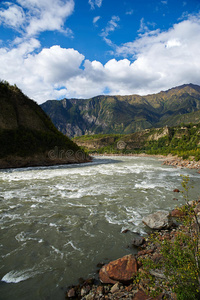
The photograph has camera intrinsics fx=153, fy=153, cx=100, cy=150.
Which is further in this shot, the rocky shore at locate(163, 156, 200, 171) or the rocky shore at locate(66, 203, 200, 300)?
the rocky shore at locate(163, 156, 200, 171)

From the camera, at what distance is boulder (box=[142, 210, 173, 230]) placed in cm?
840

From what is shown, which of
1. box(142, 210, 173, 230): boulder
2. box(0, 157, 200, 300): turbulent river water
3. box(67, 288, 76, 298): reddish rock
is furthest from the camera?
box(142, 210, 173, 230): boulder

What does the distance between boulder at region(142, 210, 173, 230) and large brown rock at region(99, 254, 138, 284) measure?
351cm

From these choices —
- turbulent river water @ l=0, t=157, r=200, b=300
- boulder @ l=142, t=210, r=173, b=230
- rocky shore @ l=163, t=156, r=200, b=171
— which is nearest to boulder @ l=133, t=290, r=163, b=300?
turbulent river water @ l=0, t=157, r=200, b=300

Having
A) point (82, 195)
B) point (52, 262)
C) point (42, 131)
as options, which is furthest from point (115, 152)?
point (52, 262)

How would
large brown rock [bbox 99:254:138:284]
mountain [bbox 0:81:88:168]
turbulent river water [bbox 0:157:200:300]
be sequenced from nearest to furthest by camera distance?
1. large brown rock [bbox 99:254:138:284]
2. turbulent river water [bbox 0:157:200:300]
3. mountain [bbox 0:81:88:168]

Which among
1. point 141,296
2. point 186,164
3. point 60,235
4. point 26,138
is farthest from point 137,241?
point 26,138

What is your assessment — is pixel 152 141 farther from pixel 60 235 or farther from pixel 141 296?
pixel 141 296

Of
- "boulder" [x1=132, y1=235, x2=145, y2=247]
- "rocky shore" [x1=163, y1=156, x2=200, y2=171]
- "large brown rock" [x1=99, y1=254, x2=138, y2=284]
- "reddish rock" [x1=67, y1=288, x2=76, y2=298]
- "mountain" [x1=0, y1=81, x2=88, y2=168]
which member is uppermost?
"mountain" [x1=0, y1=81, x2=88, y2=168]

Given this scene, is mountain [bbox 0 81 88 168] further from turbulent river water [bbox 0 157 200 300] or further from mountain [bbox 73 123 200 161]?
mountain [bbox 73 123 200 161]

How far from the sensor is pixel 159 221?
28.3ft

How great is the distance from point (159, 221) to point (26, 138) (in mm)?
45543

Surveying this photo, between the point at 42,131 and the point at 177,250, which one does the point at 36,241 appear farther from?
the point at 42,131

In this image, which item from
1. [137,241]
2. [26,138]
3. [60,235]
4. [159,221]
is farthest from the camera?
[26,138]
